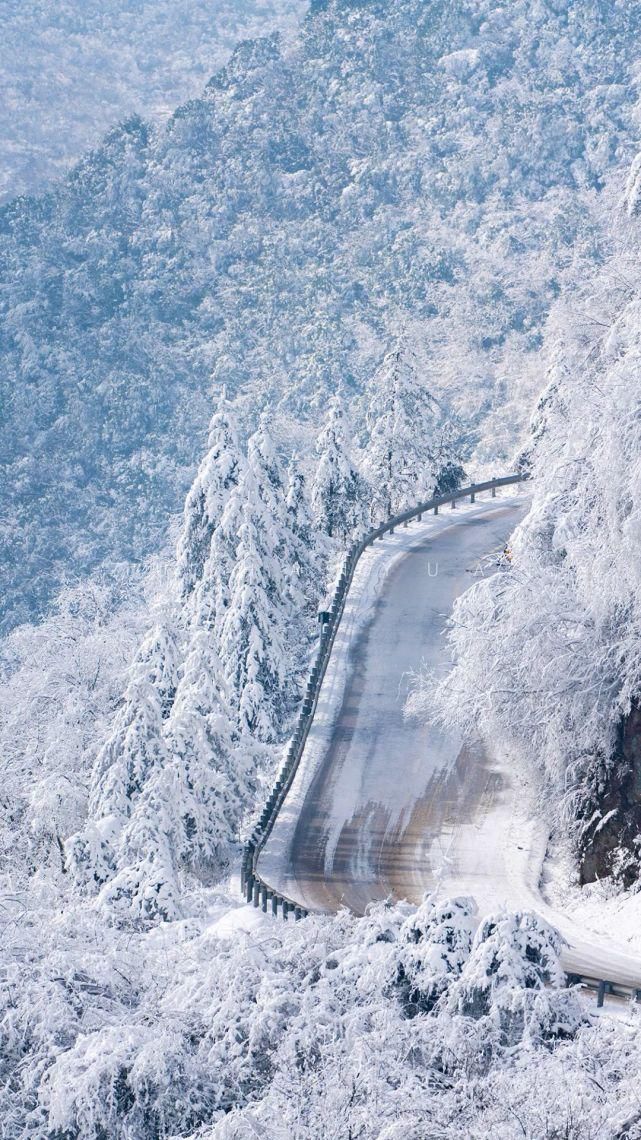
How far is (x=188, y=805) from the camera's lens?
32.7 meters

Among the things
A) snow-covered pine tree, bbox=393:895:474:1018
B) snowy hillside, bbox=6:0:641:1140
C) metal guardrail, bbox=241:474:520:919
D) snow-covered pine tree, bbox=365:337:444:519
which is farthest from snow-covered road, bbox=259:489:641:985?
snow-covered pine tree, bbox=365:337:444:519

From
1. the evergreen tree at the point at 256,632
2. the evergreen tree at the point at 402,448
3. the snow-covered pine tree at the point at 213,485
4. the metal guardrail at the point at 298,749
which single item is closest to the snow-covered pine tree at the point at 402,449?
the evergreen tree at the point at 402,448

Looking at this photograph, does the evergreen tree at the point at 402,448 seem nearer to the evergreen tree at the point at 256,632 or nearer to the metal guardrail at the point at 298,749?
the metal guardrail at the point at 298,749

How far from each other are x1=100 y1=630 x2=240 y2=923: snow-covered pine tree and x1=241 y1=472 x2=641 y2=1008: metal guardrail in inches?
51.1

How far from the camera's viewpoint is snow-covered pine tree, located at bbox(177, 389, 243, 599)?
1850 inches

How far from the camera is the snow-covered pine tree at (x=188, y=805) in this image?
28.9 m

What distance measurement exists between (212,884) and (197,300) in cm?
14242

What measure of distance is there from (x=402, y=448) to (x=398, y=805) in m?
30.2

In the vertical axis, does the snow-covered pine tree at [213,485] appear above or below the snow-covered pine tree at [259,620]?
above

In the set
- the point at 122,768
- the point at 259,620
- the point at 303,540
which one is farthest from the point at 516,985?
the point at 303,540

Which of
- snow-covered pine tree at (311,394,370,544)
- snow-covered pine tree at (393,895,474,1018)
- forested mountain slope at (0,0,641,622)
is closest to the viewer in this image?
snow-covered pine tree at (393,895,474,1018)

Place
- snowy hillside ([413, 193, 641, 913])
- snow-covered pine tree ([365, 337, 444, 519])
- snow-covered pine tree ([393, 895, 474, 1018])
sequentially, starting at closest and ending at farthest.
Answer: snow-covered pine tree ([393, 895, 474, 1018]) < snowy hillside ([413, 193, 641, 913]) < snow-covered pine tree ([365, 337, 444, 519])

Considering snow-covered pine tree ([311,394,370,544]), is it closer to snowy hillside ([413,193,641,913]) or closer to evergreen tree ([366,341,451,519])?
evergreen tree ([366,341,451,519])

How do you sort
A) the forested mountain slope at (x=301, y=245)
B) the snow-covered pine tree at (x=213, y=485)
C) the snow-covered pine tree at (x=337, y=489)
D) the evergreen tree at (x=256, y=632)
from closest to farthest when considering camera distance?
the evergreen tree at (x=256, y=632)
the snow-covered pine tree at (x=213, y=485)
the snow-covered pine tree at (x=337, y=489)
the forested mountain slope at (x=301, y=245)
